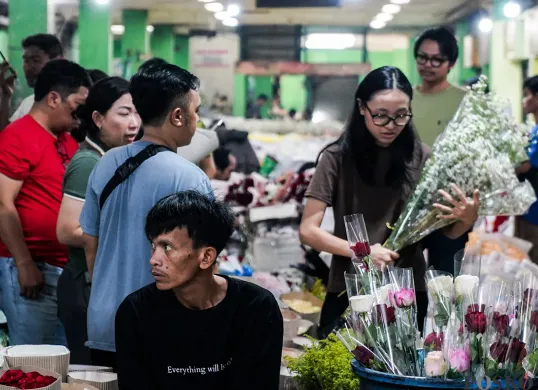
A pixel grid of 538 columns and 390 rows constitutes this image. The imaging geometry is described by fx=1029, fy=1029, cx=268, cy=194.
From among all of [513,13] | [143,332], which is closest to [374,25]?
[513,13]

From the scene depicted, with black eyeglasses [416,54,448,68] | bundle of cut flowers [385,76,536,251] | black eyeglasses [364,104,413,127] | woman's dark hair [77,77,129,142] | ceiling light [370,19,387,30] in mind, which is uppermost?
ceiling light [370,19,387,30]

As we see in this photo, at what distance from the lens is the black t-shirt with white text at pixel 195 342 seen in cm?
269

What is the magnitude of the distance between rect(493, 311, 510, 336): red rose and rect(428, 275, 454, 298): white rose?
6.7 inches

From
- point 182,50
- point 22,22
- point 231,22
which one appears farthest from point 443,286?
point 182,50

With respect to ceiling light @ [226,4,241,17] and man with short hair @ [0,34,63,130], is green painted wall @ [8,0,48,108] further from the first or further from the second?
ceiling light @ [226,4,241,17]

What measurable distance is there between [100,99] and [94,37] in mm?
10732

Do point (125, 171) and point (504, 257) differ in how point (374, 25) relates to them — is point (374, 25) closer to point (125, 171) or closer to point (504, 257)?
point (504, 257)

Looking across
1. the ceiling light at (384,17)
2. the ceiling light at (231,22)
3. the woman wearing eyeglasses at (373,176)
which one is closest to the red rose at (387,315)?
the woman wearing eyeglasses at (373,176)

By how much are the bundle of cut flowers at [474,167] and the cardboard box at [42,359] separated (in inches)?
45.4

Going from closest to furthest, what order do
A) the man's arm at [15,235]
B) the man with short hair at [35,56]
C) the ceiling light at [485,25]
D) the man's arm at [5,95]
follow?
the man's arm at [15,235] < the man's arm at [5,95] < the man with short hair at [35,56] < the ceiling light at [485,25]

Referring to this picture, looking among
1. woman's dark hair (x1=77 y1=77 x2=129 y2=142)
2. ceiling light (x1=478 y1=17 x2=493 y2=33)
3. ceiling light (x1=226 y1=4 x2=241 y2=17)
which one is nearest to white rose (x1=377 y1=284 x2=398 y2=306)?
woman's dark hair (x1=77 y1=77 x2=129 y2=142)

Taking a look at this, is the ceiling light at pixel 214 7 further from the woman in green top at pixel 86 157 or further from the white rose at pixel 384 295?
the white rose at pixel 384 295

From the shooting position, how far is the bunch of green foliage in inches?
122

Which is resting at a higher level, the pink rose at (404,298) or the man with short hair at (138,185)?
the man with short hair at (138,185)
